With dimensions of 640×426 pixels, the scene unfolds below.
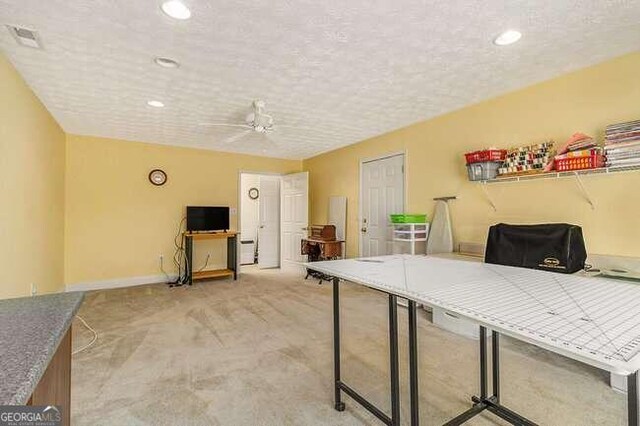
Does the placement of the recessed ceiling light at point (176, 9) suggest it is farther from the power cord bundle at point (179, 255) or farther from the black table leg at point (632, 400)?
the power cord bundle at point (179, 255)

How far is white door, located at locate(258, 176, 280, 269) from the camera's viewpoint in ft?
21.9

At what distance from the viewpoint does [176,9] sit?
1863 millimetres

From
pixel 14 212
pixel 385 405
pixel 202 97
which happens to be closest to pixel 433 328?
pixel 385 405

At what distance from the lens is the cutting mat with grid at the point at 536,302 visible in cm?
82

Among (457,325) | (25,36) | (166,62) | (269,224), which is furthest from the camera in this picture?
(269,224)

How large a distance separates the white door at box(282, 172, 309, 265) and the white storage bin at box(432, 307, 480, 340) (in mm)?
3341

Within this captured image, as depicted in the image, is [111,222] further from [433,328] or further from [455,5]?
[455,5]

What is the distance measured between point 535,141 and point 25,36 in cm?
432

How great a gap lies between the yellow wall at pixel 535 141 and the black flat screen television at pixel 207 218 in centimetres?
306

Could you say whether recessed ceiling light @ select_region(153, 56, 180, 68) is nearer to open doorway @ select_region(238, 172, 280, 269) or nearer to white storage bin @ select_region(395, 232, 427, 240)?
white storage bin @ select_region(395, 232, 427, 240)

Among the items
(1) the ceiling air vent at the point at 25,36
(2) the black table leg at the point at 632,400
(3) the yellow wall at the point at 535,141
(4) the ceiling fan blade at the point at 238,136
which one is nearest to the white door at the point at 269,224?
(4) the ceiling fan blade at the point at 238,136

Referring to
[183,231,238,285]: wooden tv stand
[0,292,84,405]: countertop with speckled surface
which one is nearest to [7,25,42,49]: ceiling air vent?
[0,292,84,405]: countertop with speckled surface

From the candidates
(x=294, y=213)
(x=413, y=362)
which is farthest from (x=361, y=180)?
(x=413, y=362)

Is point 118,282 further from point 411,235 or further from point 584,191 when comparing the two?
→ point 584,191
